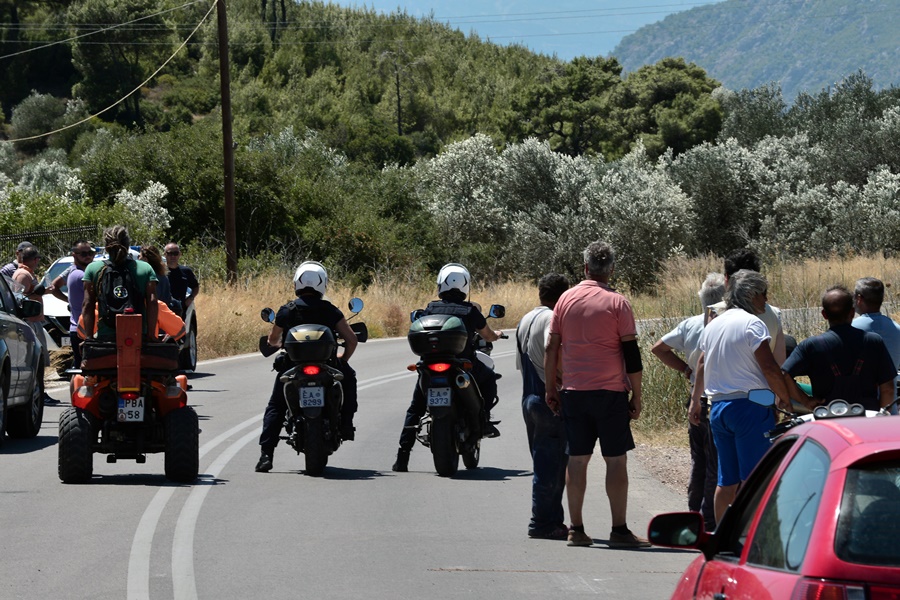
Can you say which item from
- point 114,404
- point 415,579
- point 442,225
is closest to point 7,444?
point 114,404

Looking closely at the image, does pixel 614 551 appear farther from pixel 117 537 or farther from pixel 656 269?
pixel 656 269

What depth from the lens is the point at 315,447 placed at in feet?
37.6

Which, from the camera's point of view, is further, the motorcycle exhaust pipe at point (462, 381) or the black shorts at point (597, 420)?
the motorcycle exhaust pipe at point (462, 381)

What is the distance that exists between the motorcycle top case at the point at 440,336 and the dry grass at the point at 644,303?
146 inches

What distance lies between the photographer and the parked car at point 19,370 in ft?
43.0

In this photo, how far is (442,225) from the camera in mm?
50281

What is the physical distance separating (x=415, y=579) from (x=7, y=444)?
7198 mm

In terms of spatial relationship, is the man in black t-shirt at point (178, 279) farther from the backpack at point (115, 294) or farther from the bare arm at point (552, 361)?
the bare arm at point (552, 361)

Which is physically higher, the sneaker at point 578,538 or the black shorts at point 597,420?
the black shorts at point 597,420

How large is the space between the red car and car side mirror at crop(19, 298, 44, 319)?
10.9 meters

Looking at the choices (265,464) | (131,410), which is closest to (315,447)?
(265,464)

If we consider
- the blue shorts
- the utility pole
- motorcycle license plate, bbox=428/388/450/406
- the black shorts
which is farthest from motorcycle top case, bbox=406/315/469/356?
the utility pole

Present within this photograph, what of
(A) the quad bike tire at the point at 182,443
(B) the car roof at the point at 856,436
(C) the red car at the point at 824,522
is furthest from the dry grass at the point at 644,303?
(B) the car roof at the point at 856,436

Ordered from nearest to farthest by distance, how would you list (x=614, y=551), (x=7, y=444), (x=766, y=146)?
(x=614, y=551) < (x=7, y=444) < (x=766, y=146)
